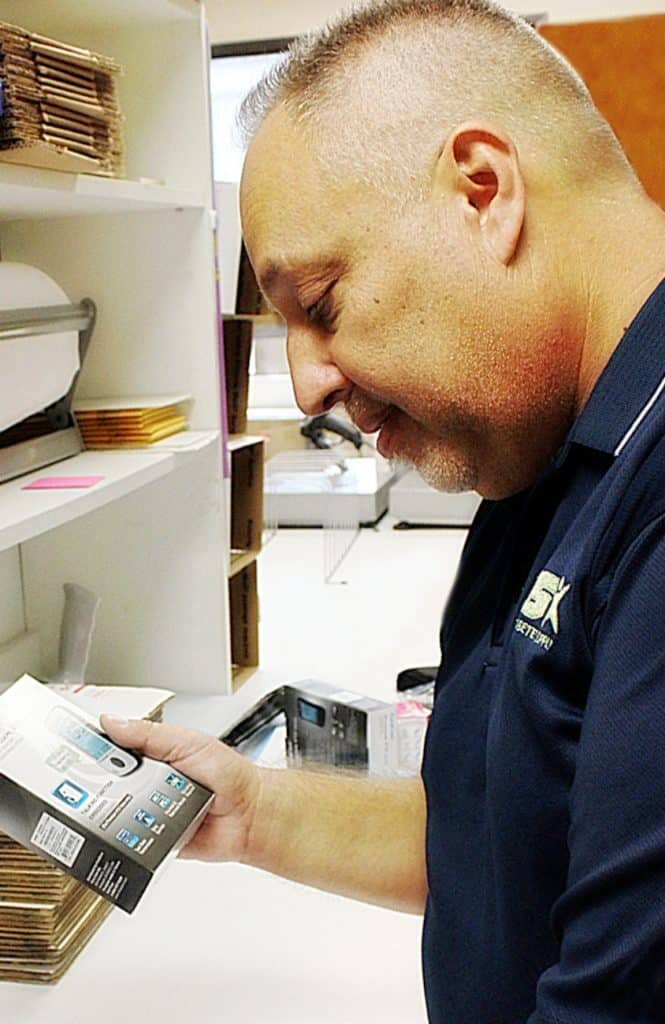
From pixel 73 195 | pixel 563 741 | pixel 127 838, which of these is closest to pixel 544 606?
pixel 563 741

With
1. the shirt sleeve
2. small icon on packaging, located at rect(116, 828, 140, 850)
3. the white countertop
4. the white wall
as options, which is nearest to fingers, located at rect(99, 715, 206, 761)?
small icon on packaging, located at rect(116, 828, 140, 850)

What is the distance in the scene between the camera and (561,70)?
2.66ft

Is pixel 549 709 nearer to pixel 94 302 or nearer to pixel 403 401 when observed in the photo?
pixel 403 401

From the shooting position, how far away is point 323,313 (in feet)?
2.72

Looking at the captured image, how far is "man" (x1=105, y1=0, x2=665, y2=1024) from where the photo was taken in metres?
0.61

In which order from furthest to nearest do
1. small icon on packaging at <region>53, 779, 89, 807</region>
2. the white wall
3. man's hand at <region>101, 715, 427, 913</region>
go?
the white wall → man's hand at <region>101, 715, 427, 913</region> → small icon on packaging at <region>53, 779, 89, 807</region>

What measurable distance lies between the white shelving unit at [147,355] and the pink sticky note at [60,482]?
12 cm

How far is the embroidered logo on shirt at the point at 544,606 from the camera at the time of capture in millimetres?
683

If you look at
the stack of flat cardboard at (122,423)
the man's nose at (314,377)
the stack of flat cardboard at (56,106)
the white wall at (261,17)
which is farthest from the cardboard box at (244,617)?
the white wall at (261,17)

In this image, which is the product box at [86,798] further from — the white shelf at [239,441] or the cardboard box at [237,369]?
the cardboard box at [237,369]

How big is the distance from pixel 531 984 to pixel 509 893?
2.9 inches

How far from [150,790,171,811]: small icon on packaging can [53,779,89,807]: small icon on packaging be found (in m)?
0.06

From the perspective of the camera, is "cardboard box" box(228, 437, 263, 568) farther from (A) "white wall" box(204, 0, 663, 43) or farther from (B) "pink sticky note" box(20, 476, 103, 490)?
(A) "white wall" box(204, 0, 663, 43)

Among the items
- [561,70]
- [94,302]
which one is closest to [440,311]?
[561,70]
